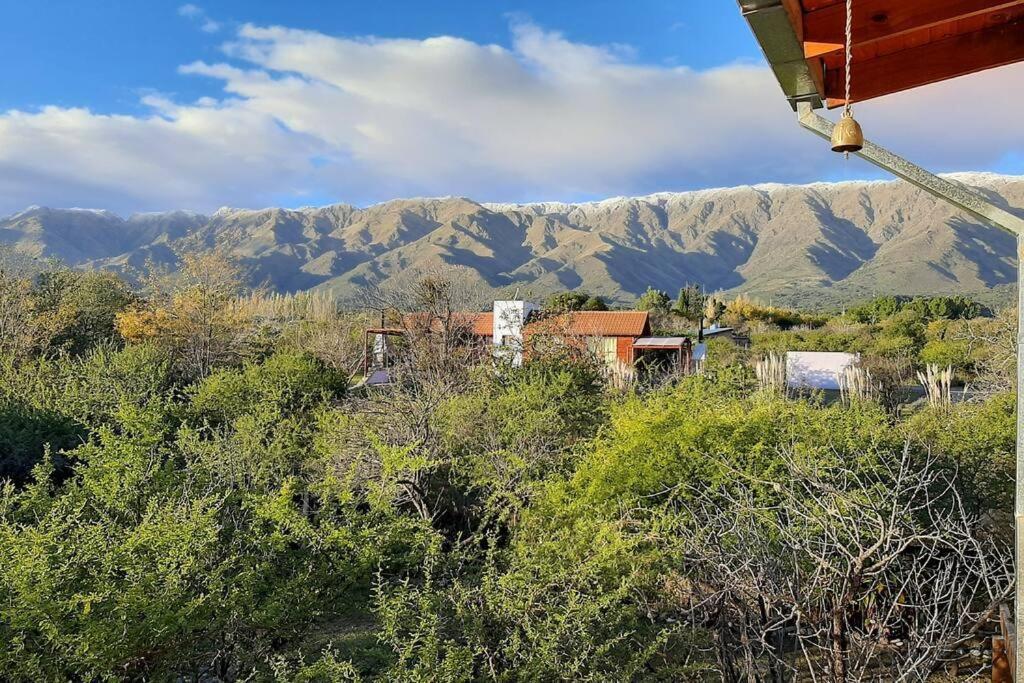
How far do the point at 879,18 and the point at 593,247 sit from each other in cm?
15126

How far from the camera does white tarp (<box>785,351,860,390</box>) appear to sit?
21.9 m

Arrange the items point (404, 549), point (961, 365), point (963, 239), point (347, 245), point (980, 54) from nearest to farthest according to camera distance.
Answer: point (980, 54)
point (404, 549)
point (961, 365)
point (963, 239)
point (347, 245)

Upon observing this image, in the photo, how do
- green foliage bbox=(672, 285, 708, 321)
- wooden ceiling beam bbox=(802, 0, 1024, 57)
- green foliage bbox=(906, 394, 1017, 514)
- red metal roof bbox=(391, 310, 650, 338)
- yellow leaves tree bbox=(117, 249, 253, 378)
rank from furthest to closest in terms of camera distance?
green foliage bbox=(672, 285, 708, 321)
yellow leaves tree bbox=(117, 249, 253, 378)
red metal roof bbox=(391, 310, 650, 338)
green foliage bbox=(906, 394, 1017, 514)
wooden ceiling beam bbox=(802, 0, 1024, 57)

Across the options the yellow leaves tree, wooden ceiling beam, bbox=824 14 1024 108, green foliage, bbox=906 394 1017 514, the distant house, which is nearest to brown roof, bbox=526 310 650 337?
the distant house

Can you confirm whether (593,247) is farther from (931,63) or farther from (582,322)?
(931,63)

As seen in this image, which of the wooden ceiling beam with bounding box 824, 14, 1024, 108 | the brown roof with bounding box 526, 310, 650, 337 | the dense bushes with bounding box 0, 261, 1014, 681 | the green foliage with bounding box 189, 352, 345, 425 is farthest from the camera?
the brown roof with bounding box 526, 310, 650, 337

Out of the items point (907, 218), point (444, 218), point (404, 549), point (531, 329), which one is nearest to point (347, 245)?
point (444, 218)

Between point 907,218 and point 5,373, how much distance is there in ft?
644

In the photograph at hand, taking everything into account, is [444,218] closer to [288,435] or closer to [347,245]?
[347,245]

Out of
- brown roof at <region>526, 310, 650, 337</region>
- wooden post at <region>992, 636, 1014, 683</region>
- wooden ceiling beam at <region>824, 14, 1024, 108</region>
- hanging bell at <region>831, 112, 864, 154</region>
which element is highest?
wooden ceiling beam at <region>824, 14, 1024, 108</region>

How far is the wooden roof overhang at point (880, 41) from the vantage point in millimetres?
2008

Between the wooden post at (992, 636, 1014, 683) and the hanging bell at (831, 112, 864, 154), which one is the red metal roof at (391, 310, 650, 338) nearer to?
→ the wooden post at (992, 636, 1014, 683)

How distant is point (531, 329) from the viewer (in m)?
15.3

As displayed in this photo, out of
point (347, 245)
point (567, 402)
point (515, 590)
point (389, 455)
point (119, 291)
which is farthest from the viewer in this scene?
point (347, 245)
